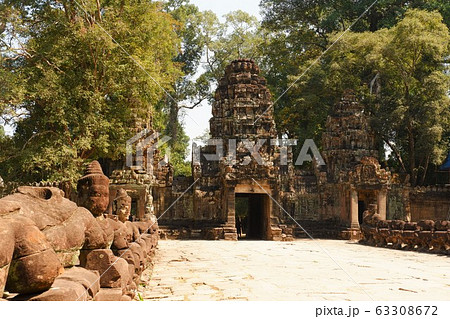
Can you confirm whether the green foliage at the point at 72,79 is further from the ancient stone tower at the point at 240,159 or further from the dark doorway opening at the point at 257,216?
the dark doorway opening at the point at 257,216

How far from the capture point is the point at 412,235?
1484cm

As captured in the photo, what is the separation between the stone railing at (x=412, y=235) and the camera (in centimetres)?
1366

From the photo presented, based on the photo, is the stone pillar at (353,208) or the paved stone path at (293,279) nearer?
the paved stone path at (293,279)

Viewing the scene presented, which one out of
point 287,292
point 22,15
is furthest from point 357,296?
point 22,15

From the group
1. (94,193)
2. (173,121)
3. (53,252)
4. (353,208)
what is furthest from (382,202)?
(53,252)

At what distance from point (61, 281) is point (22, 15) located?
2099cm

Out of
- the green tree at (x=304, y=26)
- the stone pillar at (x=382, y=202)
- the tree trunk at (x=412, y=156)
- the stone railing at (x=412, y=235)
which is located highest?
the green tree at (x=304, y=26)

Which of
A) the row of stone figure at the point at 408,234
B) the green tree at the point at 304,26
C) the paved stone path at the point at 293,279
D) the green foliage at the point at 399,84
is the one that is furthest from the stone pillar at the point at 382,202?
the paved stone path at the point at 293,279

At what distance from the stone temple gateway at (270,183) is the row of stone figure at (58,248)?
14.7 meters

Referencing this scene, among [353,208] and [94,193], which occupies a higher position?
[94,193]

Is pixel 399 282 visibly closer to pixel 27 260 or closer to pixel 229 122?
pixel 27 260

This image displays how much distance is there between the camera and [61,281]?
3486mm

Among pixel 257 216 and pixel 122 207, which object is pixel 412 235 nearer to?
pixel 122 207

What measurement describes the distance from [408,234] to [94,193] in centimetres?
1185
